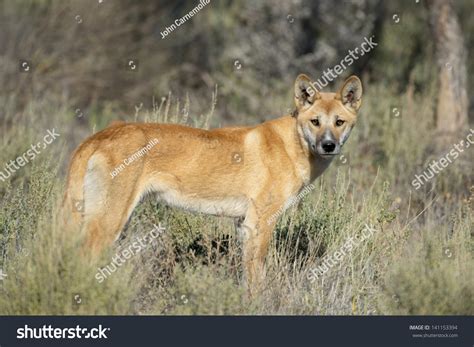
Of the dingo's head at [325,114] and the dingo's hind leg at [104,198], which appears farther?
the dingo's head at [325,114]

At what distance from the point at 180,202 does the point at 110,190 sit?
2.33 feet

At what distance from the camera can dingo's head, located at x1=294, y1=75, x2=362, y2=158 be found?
6828 mm

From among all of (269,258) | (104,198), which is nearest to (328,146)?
(269,258)

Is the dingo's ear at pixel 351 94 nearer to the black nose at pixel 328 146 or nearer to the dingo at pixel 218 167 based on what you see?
the dingo at pixel 218 167

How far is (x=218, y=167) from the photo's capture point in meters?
6.88

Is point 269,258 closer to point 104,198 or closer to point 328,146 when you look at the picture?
point 328,146

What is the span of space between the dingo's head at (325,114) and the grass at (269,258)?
91 cm

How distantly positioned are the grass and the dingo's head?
91 centimetres

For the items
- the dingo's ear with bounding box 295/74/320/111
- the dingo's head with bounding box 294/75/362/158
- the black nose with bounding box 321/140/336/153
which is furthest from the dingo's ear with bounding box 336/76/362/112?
the black nose with bounding box 321/140/336/153

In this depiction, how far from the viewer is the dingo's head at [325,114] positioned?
6.83 m

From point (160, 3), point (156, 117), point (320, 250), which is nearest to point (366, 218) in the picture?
point (320, 250)

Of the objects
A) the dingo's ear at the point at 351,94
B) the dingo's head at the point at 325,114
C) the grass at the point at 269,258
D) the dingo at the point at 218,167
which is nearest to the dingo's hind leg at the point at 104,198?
the dingo at the point at 218,167

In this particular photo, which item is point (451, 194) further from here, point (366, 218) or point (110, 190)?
point (110, 190)

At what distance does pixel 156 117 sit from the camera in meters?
8.34
